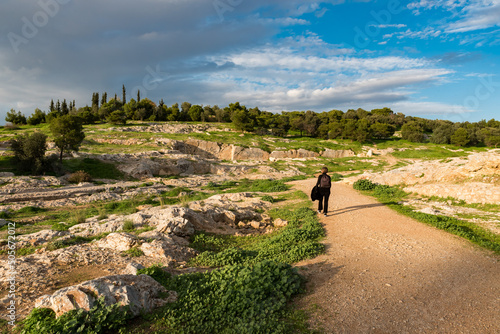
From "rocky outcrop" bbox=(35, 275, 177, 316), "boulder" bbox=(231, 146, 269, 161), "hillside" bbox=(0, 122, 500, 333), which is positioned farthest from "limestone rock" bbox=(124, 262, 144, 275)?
"boulder" bbox=(231, 146, 269, 161)

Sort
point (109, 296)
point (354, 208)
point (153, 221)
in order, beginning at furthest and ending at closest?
1. point (354, 208)
2. point (153, 221)
3. point (109, 296)

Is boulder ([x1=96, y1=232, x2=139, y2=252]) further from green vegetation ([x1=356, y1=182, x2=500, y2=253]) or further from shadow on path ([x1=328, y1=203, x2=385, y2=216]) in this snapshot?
green vegetation ([x1=356, y1=182, x2=500, y2=253])

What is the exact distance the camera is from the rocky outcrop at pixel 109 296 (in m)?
4.51

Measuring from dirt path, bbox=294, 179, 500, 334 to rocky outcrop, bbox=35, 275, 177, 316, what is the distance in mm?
3027

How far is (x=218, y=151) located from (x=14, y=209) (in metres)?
32.7

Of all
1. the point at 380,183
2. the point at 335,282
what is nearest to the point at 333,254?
the point at 335,282

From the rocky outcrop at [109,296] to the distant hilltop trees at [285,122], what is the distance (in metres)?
55.9

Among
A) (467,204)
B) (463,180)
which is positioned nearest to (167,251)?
(467,204)

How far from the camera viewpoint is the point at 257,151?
4681 centimetres

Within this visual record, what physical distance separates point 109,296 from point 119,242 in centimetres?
417

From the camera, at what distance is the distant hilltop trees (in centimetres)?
5978

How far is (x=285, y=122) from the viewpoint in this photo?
70875mm

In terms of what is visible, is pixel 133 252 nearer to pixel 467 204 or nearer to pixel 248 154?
pixel 467 204

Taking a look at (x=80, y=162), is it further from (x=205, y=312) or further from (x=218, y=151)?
(x=205, y=312)
